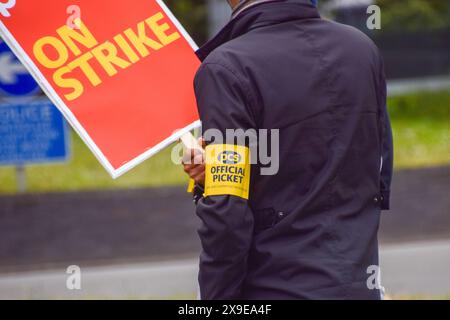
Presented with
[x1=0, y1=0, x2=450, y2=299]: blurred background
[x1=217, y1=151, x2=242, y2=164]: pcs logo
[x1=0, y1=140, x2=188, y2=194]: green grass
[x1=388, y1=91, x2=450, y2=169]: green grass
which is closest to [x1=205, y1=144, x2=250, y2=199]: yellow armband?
[x1=217, y1=151, x2=242, y2=164]: pcs logo

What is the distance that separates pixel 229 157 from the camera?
204 cm

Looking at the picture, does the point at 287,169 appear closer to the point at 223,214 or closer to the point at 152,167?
the point at 223,214

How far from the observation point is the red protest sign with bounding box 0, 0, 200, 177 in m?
2.38

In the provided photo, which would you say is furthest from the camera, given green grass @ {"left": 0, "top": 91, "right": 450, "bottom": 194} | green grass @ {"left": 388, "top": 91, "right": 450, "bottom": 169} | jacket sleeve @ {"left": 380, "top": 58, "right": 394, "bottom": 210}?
green grass @ {"left": 388, "top": 91, "right": 450, "bottom": 169}

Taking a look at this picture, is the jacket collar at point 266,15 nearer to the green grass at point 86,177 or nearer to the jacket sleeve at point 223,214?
the jacket sleeve at point 223,214

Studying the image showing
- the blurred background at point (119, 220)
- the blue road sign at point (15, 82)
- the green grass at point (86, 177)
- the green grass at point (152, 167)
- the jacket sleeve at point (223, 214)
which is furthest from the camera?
the green grass at point (152, 167)

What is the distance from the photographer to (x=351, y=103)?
217 centimetres

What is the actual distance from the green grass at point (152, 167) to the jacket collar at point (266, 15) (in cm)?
767

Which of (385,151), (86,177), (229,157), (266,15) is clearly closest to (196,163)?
(229,157)

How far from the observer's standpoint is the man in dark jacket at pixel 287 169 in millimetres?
2031

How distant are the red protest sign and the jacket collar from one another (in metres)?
0.30

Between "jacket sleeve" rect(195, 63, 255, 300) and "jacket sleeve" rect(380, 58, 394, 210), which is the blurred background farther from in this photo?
"jacket sleeve" rect(195, 63, 255, 300)

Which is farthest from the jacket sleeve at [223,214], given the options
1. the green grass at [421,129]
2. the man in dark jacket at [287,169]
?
the green grass at [421,129]
